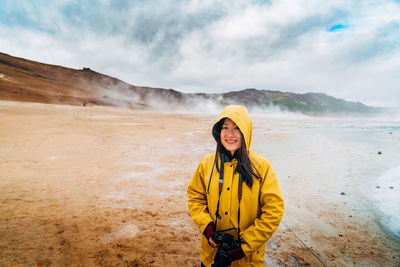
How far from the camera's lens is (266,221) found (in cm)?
164

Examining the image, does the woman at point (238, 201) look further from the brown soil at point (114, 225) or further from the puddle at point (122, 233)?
the puddle at point (122, 233)

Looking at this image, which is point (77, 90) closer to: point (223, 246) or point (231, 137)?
point (231, 137)

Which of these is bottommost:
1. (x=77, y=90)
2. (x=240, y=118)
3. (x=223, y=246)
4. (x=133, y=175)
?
(x=133, y=175)

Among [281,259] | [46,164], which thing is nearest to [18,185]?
[46,164]

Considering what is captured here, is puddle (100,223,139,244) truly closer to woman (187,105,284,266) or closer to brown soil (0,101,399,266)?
brown soil (0,101,399,266)

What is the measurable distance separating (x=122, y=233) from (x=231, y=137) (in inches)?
111

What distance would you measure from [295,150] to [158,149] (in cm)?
787

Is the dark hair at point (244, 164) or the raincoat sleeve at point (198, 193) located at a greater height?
the dark hair at point (244, 164)

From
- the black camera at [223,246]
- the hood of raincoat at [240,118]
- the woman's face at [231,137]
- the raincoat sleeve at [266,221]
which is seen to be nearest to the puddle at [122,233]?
the black camera at [223,246]

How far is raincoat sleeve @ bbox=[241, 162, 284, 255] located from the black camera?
11 centimetres

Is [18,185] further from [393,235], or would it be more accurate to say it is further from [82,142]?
[393,235]

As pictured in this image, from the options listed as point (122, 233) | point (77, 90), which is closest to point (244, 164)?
point (122, 233)

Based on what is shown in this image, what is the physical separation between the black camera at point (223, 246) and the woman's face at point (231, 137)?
0.79m

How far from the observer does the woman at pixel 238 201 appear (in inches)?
65.0
